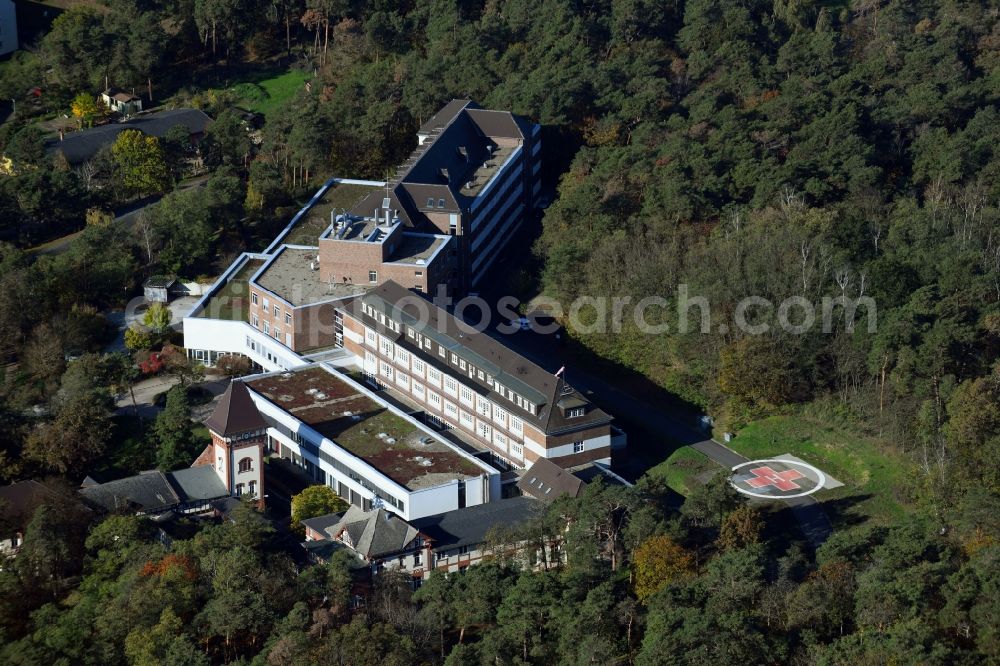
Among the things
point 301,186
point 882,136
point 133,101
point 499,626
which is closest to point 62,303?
point 301,186

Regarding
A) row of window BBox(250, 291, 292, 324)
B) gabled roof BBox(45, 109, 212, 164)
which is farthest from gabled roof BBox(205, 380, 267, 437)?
gabled roof BBox(45, 109, 212, 164)

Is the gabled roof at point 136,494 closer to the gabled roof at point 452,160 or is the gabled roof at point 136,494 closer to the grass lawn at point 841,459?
the gabled roof at point 452,160

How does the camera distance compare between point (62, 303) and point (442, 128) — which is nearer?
point (62, 303)

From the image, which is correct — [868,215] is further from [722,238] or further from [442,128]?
[442,128]

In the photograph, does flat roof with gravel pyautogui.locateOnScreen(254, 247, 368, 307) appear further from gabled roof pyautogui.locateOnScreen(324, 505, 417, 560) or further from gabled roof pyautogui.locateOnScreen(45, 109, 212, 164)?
gabled roof pyautogui.locateOnScreen(45, 109, 212, 164)

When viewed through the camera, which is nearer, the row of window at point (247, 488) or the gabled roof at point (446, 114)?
the row of window at point (247, 488)

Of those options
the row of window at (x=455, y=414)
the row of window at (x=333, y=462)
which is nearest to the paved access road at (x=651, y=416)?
the row of window at (x=455, y=414)

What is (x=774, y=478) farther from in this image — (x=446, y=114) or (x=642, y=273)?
(x=446, y=114)
